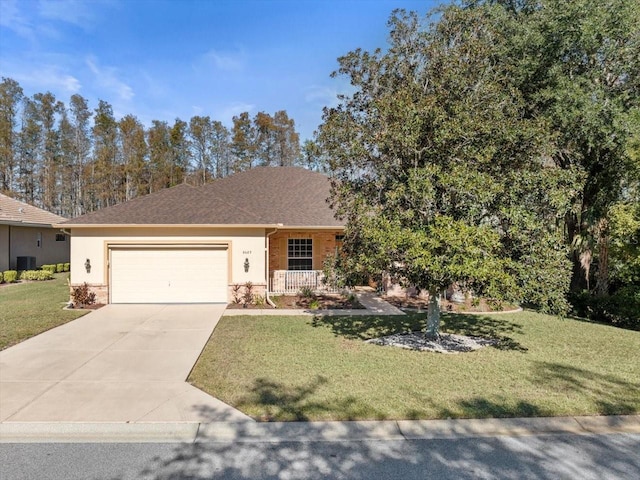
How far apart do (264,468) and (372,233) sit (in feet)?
13.1

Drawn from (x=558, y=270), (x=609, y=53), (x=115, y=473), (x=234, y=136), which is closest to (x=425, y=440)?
(x=115, y=473)

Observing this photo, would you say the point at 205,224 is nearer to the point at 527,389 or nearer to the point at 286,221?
the point at 286,221

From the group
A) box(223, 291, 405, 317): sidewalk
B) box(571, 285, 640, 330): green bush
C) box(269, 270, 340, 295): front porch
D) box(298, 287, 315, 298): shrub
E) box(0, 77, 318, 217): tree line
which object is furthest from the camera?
box(0, 77, 318, 217): tree line

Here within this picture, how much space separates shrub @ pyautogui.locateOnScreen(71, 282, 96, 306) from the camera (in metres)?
11.8

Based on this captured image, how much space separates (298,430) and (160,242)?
9.74 metres

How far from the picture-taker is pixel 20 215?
19578 mm

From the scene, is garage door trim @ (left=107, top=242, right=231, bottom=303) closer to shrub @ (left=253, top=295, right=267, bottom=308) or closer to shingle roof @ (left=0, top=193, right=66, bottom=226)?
shrub @ (left=253, top=295, right=267, bottom=308)

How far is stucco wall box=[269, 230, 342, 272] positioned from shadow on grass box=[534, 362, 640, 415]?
1013 centimetres

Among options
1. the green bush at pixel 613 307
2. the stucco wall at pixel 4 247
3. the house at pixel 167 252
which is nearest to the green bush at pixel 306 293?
the house at pixel 167 252

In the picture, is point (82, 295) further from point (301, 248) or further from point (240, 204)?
point (301, 248)

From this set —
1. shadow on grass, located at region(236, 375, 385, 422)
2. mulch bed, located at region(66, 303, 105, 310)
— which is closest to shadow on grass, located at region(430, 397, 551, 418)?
shadow on grass, located at region(236, 375, 385, 422)

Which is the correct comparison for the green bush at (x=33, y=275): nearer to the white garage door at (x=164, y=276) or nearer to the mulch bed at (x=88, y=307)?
the mulch bed at (x=88, y=307)

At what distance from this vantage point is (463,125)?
21.5ft

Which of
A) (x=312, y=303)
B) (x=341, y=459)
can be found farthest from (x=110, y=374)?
(x=312, y=303)
